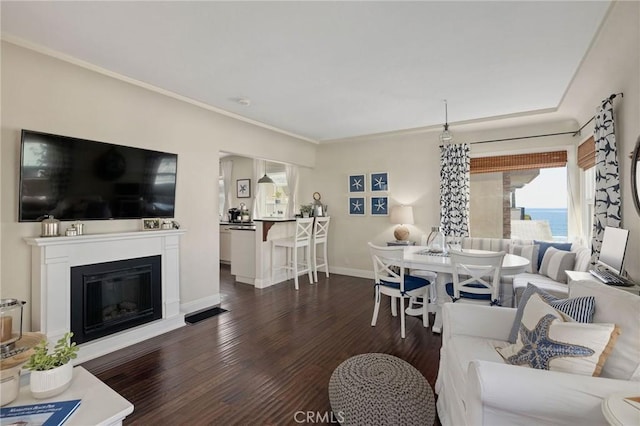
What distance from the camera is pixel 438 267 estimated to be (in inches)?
115

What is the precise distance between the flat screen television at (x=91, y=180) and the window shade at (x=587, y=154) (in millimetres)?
4752

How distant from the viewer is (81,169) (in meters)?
2.60

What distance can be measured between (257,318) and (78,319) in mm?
1689

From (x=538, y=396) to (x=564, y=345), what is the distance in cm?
35

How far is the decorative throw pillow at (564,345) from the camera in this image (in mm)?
1216

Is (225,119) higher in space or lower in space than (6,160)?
higher

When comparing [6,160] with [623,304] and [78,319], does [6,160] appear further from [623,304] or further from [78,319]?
[623,304]

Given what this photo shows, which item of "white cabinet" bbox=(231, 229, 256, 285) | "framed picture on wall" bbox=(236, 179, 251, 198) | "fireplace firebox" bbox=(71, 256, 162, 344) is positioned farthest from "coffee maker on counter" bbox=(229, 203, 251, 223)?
"fireplace firebox" bbox=(71, 256, 162, 344)

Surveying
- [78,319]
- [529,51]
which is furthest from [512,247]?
[78,319]

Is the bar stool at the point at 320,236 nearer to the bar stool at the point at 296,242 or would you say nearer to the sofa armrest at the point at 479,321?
the bar stool at the point at 296,242

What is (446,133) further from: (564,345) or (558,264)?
(564,345)

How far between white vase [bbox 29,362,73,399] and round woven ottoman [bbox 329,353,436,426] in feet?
4.48

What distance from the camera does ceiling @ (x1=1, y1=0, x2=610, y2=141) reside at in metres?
1.86

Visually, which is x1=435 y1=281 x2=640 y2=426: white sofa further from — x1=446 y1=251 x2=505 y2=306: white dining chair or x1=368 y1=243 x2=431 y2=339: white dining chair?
x1=368 y1=243 x2=431 y2=339: white dining chair
